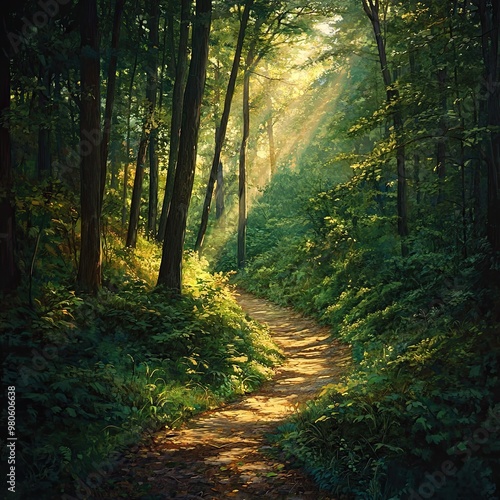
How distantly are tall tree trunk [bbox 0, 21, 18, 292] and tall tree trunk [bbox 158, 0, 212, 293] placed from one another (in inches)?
159

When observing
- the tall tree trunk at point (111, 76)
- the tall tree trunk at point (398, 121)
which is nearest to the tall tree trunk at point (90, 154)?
the tall tree trunk at point (111, 76)

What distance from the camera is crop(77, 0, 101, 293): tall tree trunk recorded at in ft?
29.6

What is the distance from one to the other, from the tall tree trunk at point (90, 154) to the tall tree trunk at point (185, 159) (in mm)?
2059

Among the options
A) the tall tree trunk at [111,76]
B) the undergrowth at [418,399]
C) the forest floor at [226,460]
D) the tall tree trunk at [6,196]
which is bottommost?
the forest floor at [226,460]

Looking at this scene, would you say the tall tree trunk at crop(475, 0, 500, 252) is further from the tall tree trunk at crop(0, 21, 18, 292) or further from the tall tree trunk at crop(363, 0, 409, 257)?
the tall tree trunk at crop(0, 21, 18, 292)

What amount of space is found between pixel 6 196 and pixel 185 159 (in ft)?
15.7

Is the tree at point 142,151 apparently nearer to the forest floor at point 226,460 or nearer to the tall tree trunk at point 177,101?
the tall tree trunk at point 177,101

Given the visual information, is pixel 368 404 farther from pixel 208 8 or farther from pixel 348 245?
pixel 348 245

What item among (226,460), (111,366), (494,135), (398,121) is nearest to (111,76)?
(111,366)

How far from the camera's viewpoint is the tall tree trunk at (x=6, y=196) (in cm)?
739

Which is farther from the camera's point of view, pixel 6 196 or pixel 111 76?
pixel 111 76

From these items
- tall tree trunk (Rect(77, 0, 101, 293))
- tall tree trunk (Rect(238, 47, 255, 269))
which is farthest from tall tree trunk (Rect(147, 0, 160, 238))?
tall tree trunk (Rect(238, 47, 255, 269))

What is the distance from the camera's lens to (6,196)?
733 centimetres

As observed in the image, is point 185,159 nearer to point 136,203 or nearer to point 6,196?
point 136,203
